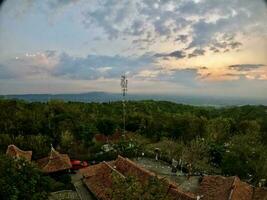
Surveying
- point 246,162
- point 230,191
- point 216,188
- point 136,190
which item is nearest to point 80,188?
point 216,188

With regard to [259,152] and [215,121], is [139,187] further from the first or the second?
[215,121]

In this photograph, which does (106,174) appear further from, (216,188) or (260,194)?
(260,194)

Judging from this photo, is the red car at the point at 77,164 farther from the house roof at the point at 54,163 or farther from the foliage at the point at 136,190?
the foliage at the point at 136,190

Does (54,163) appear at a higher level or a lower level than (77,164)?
higher

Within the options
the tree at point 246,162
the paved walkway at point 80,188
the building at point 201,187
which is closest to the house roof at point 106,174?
the building at point 201,187

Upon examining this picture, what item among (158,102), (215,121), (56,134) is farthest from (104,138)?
(158,102)

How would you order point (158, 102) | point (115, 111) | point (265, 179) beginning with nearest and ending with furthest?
point (265, 179), point (115, 111), point (158, 102)
